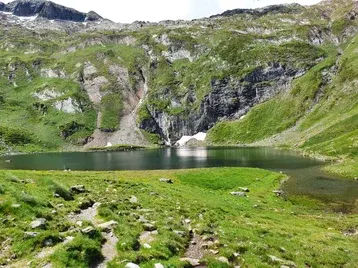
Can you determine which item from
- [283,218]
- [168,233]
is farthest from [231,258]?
[283,218]

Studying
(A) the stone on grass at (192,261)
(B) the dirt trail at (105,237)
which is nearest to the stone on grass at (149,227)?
(B) the dirt trail at (105,237)

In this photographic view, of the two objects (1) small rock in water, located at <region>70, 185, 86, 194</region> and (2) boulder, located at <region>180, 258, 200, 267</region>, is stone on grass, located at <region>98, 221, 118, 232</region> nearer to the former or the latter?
(2) boulder, located at <region>180, 258, 200, 267</region>

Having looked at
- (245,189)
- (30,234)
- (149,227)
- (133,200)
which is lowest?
(245,189)

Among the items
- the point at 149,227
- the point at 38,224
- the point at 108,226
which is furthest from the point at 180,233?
the point at 38,224

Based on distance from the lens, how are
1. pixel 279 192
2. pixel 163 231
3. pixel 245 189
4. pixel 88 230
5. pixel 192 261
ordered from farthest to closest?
pixel 279 192 → pixel 245 189 → pixel 163 231 → pixel 88 230 → pixel 192 261

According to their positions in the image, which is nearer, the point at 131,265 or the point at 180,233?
the point at 131,265

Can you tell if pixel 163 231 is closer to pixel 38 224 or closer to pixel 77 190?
pixel 38 224

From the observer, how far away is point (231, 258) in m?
20.1

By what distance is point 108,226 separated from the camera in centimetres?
2191

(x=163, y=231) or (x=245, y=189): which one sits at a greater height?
(x=163, y=231)

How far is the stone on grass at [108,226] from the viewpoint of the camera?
21.5m

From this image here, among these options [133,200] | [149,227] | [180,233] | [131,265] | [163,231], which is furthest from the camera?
[133,200]

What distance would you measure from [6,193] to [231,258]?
15.1 metres

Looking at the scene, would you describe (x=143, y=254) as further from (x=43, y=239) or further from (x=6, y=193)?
(x=6, y=193)
